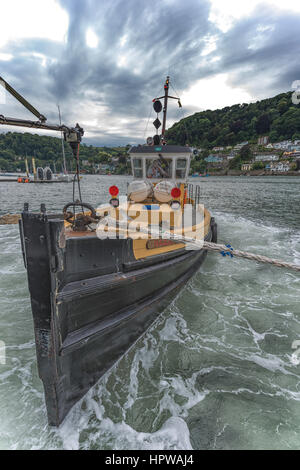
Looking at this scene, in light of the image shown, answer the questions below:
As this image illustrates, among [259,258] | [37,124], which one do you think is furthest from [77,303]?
[259,258]

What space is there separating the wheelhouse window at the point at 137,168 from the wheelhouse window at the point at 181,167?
117 cm

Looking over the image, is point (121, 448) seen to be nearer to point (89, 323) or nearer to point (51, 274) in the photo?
point (89, 323)

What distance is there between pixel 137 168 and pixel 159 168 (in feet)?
2.39

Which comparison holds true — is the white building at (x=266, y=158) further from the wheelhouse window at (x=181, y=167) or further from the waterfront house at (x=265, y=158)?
the wheelhouse window at (x=181, y=167)

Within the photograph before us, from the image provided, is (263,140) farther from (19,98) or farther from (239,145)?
(19,98)

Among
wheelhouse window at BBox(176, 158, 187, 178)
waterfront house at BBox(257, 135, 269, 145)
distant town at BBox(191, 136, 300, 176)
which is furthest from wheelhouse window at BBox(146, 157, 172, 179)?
waterfront house at BBox(257, 135, 269, 145)

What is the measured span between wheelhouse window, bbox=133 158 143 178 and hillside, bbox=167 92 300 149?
112446 mm

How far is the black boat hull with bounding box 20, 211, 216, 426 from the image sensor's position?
7.80 ft

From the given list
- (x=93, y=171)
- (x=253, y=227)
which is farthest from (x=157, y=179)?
(x=93, y=171)

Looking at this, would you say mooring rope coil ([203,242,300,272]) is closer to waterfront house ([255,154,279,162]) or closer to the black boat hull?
the black boat hull

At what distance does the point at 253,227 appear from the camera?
13.7 metres

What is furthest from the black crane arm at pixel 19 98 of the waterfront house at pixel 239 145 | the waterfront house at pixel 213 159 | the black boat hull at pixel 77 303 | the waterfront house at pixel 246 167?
the waterfront house at pixel 239 145

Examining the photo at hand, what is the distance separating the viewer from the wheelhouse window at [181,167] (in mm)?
6525

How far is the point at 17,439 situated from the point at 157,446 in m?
1.74
